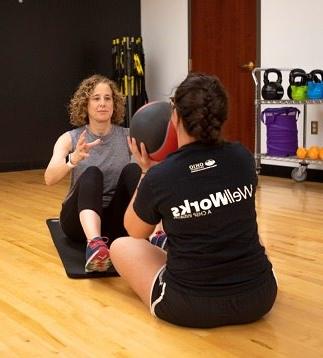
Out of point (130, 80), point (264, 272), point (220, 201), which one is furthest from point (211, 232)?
point (130, 80)

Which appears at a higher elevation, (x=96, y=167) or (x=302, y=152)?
(x=96, y=167)

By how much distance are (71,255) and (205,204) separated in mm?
1309

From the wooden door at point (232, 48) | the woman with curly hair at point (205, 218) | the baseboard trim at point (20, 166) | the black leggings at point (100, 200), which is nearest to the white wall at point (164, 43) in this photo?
the wooden door at point (232, 48)

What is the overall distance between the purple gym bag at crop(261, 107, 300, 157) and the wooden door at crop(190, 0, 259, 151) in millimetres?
643

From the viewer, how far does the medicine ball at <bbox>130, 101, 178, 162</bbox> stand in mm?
2191

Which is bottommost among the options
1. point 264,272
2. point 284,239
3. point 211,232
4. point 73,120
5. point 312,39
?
point 284,239

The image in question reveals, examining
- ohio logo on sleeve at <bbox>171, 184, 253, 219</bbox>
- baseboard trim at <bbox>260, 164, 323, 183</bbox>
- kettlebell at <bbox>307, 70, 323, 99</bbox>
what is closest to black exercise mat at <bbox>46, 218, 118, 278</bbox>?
ohio logo on sleeve at <bbox>171, 184, 253, 219</bbox>

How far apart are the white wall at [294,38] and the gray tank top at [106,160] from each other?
306 centimetres

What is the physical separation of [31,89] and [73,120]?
165 inches

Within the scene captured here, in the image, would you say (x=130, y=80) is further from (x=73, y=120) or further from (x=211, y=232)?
(x=211, y=232)

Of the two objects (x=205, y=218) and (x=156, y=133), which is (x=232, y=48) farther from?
(x=205, y=218)

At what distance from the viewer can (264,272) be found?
2.02 m

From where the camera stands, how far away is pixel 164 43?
7477 millimetres

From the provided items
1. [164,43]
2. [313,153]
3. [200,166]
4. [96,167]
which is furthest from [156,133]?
[164,43]
